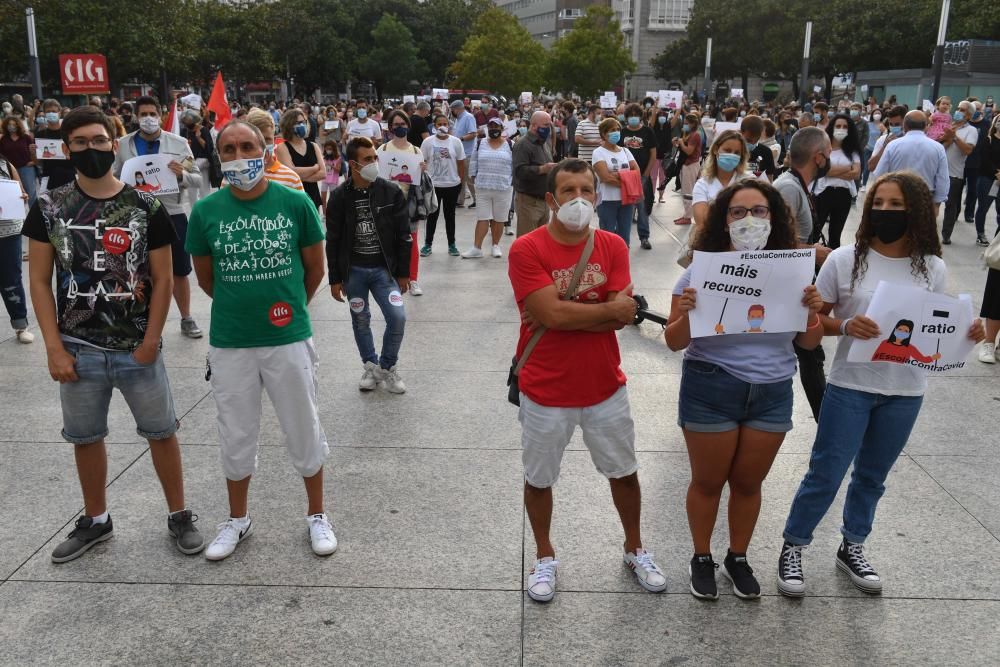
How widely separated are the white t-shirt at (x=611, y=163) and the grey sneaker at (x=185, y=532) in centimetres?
620


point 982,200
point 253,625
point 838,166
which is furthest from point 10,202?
point 982,200

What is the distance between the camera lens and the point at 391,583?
3828 mm

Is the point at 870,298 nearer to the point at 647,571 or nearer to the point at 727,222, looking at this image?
the point at 727,222

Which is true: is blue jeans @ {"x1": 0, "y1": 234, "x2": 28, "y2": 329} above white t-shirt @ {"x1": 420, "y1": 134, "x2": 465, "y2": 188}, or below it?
below

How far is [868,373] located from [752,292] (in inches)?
25.0

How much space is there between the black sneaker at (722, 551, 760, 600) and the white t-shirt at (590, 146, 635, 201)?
5.98 m

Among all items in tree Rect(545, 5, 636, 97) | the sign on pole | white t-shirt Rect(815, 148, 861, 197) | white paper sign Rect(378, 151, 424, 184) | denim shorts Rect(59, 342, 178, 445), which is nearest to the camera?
denim shorts Rect(59, 342, 178, 445)

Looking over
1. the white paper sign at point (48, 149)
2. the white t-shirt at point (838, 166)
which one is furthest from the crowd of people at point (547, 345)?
the white paper sign at point (48, 149)

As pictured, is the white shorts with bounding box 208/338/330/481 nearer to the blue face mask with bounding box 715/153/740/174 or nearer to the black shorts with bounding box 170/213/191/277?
the black shorts with bounding box 170/213/191/277

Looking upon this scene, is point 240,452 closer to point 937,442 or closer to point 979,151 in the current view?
point 937,442

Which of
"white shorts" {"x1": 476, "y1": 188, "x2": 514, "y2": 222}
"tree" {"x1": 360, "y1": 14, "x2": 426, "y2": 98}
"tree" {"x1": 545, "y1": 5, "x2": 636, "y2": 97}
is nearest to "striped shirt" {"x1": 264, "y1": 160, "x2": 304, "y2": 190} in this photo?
"white shorts" {"x1": 476, "y1": 188, "x2": 514, "y2": 222}

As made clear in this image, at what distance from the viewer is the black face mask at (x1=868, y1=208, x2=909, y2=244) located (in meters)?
3.49

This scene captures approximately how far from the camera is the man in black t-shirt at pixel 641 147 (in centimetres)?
1206

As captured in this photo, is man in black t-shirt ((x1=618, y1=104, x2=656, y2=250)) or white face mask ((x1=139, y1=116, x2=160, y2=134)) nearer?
white face mask ((x1=139, y1=116, x2=160, y2=134))
